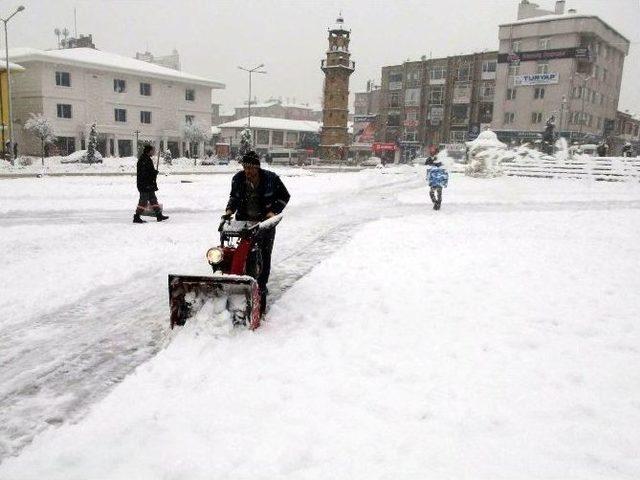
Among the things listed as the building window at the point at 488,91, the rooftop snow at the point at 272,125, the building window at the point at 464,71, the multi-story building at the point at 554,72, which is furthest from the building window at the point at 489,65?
the rooftop snow at the point at 272,125

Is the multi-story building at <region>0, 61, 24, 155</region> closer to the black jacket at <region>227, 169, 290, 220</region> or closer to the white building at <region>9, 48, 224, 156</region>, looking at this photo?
the white building at <region>9, 48, 224, 156</region>

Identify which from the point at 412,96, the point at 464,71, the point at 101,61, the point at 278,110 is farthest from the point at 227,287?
the point at 278,110

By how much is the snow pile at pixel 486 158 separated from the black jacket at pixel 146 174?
62.0ft

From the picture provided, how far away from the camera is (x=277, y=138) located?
224 feet

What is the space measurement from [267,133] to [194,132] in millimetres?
19246

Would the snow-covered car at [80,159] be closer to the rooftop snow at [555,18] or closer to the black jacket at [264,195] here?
the black jacket at [264,195]

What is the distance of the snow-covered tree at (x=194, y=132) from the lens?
4919cm

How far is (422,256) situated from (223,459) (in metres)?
5.71

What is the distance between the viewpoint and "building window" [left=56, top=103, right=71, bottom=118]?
42281 millimetres

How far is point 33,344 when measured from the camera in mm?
4379

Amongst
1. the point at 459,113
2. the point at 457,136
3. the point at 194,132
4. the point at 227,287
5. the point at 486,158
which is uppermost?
the point at 459,113

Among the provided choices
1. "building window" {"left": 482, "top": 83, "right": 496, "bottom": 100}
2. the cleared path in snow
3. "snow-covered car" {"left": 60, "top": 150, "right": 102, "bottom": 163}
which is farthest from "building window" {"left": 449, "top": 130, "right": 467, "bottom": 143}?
the cleared path in snow

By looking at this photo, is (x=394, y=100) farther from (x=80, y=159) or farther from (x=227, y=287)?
(x=227, y=287)

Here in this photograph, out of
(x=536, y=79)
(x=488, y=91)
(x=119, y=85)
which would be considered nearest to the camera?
(x=119, y=85)
